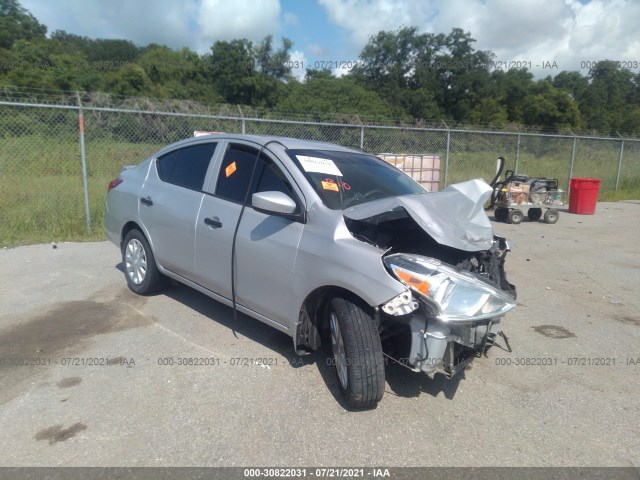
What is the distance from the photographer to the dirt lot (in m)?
3.07

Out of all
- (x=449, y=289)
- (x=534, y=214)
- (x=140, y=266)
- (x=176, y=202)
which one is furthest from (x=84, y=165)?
(x=534, y=214)

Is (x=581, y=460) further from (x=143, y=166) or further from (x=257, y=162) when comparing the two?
(x=143, y=166)

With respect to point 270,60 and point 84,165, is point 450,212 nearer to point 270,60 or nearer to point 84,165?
point 84,165

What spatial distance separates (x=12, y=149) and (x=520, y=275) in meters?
9.78

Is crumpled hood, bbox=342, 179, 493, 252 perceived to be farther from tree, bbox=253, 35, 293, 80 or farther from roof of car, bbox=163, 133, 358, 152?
tree, bbox=253, 35, 293, 80

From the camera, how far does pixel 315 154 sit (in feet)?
14.6

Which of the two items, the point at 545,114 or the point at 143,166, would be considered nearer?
the point at 143,166

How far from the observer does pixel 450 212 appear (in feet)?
12.7

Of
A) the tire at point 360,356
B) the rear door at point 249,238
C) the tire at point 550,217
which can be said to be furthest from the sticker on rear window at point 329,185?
the tire at point 550,217

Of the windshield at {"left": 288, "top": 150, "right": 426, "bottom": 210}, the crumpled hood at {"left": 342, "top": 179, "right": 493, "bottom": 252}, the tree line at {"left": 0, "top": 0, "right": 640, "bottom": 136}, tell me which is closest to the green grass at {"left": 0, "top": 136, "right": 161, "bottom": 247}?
the windshield at {"left": 288, "top": 150, "right": 426, "bottom": 210}

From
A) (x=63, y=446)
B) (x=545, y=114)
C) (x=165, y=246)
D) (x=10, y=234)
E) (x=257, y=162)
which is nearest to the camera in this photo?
(x=63, y=446)

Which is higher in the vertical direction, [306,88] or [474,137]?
[306,88]

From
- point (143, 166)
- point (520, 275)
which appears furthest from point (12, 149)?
point (520, 275)

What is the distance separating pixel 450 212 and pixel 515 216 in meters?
8.67
